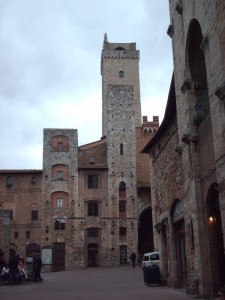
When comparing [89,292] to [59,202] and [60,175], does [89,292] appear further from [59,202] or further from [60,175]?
[60,175]

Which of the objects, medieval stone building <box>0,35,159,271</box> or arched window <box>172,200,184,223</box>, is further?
medieval stone building <box>0,35,159,271</box>

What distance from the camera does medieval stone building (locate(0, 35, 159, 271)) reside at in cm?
4238

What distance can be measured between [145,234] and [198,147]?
34.6 metres

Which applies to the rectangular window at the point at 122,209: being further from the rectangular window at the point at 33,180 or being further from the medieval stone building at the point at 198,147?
the medieval stone building at the point at 198,147

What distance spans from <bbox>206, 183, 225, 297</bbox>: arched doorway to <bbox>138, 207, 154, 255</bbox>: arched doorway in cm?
3313

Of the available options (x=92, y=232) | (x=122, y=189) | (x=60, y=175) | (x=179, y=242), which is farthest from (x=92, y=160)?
(x=179, y=242)

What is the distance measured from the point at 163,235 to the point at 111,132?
2621 cm

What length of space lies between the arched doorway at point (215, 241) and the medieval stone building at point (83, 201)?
99.7ft

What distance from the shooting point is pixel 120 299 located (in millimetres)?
13508

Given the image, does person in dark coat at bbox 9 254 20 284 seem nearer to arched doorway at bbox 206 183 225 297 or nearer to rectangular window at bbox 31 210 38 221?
arched doorway at bbox 206 183 225 297

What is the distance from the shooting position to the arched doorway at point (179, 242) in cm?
1702

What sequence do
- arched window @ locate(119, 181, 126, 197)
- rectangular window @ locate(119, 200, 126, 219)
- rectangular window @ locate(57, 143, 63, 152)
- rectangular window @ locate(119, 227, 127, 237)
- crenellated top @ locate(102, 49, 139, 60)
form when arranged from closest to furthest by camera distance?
1. rectangular window @ locate(119, 227, 127, 237)
2. rectangular window @ locate(119, 200, 126, 219)
3. arched window @ locate(119, 181, 126, 197)
4. rectangular window @ locate(57, 143, 63, 152)
5. crenellated top @ locate(102, 49, 139, 60)

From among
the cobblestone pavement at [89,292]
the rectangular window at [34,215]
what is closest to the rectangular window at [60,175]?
the rectangular window at [34,215]

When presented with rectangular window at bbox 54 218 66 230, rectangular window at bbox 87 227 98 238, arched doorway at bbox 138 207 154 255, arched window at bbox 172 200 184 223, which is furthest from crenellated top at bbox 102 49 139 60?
arched window at bbox 172 200 184 223
